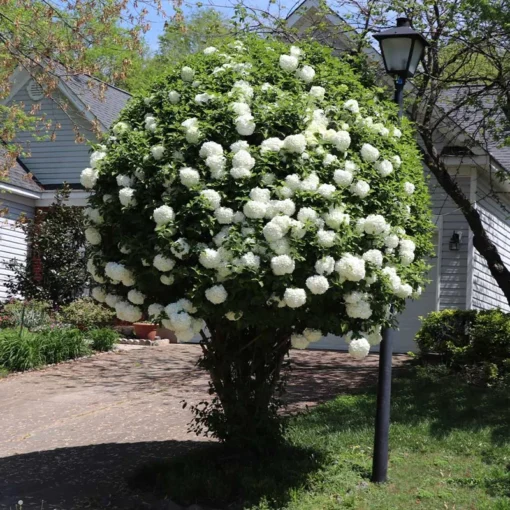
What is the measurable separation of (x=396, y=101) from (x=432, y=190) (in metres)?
7.90

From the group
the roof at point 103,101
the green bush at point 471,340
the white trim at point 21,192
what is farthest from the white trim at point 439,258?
the white trim at point 21,192

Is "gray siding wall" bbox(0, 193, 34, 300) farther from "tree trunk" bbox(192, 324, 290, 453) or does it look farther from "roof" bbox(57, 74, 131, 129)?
"tree trunk" bbox(192, 324, 290, 453)

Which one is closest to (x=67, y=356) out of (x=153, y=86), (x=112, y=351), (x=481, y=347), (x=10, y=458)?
(x=112, y=351)

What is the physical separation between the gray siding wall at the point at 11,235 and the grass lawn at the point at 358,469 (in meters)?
10.5

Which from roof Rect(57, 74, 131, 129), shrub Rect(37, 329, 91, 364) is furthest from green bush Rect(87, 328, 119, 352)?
roof Rect(57, 74, 131, 129)

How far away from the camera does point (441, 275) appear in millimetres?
13906

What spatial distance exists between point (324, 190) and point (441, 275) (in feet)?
30.7

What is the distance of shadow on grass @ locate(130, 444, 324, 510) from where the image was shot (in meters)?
5.75

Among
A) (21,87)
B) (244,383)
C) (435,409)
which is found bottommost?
(435,409)

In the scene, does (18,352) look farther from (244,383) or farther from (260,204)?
(260,204)

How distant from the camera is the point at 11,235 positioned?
1675cm

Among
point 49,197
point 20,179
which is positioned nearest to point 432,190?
point 49,197

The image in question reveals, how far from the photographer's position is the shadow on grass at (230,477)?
5.75 metres

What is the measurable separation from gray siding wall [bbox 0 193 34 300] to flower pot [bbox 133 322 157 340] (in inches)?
133
